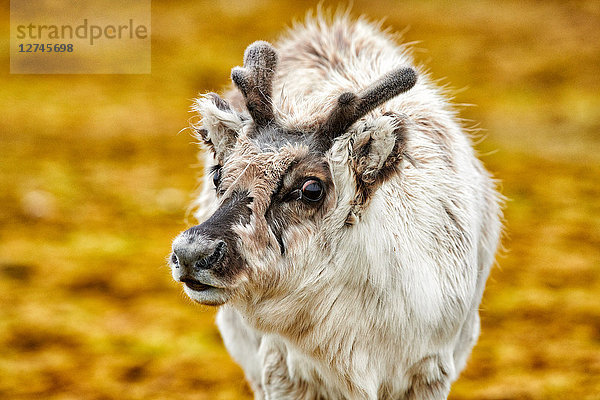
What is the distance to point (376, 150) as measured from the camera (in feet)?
15.4

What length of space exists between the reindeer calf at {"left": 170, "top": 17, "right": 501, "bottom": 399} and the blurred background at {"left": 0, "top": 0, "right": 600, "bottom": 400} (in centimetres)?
152

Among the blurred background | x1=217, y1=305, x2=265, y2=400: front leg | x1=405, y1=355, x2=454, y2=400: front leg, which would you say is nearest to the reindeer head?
x1=405, y1=355, x2=454, y2=400: front leg

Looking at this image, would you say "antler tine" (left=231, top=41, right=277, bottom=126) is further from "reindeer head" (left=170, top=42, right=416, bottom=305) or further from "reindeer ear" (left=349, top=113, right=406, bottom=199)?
"reindeer ear" (left=349, top=113, right=406, bottom=199)

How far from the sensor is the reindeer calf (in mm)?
4699

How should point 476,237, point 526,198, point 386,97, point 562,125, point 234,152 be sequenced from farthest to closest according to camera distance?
point 562,125
point 526,198
point 476,237
point 234,152
point 386,97

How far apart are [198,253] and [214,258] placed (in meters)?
0.11

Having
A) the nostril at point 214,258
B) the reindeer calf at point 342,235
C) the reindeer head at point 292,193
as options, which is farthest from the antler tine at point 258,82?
the nostril at point 214,258

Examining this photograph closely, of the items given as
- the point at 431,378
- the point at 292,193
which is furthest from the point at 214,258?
the point at 431,378

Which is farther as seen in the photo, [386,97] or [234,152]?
[234,152]

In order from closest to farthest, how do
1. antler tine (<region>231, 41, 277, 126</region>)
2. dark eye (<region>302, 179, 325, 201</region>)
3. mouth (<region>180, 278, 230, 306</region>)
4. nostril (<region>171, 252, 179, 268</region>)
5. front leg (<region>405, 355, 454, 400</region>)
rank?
nostril (<region>171, 252, 179, 268</region>), mouth (<region>180, 278, 230, 306</region>), dark eye (<region>302, 179, 325, 201</region>), antler tine (<region>231, 41, 277, 126</region>), front leg (<region>405, 355, 454, 400</region>)

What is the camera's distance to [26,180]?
545 inches

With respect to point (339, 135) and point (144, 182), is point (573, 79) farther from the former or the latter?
point (339, 135)

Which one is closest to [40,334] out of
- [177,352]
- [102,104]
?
[177,352]

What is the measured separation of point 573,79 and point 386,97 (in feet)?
51.0
